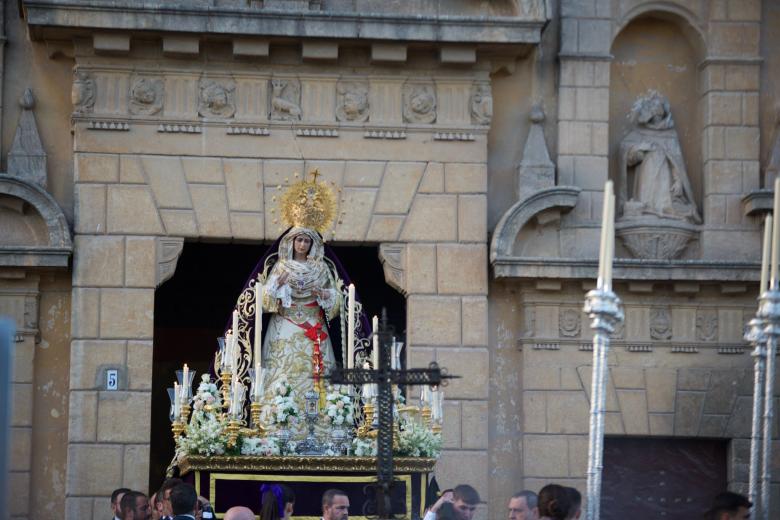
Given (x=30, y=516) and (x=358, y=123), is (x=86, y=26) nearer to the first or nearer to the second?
(x=358, y=123)

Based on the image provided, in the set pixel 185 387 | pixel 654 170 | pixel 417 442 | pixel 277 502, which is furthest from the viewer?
pixel 654 170

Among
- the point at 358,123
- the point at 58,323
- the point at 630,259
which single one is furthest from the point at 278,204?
the point at 630,259

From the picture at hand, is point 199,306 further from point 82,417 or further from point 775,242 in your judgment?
Answer: point 775,242

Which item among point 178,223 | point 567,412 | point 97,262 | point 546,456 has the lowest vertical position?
point 546,456

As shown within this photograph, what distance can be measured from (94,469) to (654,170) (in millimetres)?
6190

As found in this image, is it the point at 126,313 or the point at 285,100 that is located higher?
the point at 285,100

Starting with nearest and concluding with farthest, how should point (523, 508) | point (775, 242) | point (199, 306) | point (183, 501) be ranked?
point (775, 242)
point (523, 508)
point (183, 501)
point (199, 306)

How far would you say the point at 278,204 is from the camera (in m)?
14.8

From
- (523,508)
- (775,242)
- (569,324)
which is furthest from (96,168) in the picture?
(775,242)

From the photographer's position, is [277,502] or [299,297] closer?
[277,502]

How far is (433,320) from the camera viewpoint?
15.0m

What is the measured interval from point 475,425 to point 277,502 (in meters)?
4.79

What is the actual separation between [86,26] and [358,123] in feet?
8.98

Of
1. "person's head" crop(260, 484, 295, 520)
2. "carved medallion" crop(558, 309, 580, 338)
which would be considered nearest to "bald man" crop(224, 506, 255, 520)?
"person's head" crop(260, 484, 295, 520)
